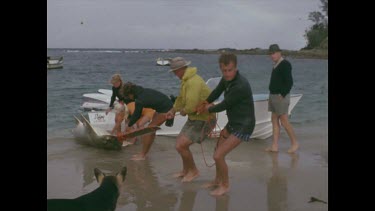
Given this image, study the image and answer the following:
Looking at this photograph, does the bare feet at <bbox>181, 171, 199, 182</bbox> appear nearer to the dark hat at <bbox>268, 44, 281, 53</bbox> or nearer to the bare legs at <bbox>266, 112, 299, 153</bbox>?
the bare legs at <bbox>266, 112, 299, 153</bbox>

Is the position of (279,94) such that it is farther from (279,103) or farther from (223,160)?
(223,160)

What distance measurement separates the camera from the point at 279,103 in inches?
249

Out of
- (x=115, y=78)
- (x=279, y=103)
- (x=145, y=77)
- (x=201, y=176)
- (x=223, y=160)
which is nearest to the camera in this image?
(x=223, y=160)

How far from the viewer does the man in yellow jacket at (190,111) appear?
502cm

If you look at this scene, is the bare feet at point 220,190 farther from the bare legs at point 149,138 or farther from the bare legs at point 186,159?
the bare legs at point 149,138

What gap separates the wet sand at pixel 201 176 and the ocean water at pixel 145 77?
29.8 inches

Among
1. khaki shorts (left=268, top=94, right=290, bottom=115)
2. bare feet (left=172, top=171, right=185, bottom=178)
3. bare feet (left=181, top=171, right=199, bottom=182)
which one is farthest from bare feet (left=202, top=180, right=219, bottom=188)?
khaki shorts (left=268, top=94, right=290, bottom=115)

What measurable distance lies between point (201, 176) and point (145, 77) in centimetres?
242

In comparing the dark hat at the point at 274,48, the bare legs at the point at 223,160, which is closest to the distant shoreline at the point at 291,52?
the dark hat at the point at 274,48

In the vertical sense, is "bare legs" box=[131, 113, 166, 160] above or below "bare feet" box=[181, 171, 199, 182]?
above

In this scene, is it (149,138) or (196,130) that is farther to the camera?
(149,138)

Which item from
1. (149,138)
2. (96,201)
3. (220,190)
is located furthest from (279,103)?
(96,201)

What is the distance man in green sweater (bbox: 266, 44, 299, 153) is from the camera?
5988 millimetres

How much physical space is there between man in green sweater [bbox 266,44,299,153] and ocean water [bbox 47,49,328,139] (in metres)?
0.15
